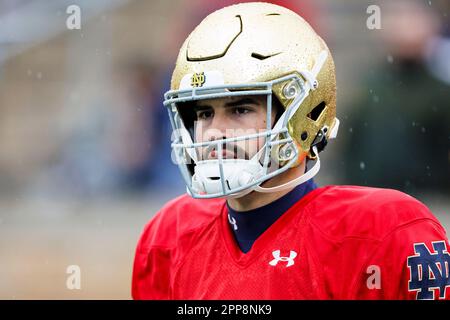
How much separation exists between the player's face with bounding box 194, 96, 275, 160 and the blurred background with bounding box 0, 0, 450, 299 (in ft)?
8.58

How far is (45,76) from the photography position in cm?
822

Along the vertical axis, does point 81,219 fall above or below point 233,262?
below

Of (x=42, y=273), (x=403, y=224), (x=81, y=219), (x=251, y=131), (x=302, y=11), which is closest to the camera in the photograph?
(x=403, y=224)

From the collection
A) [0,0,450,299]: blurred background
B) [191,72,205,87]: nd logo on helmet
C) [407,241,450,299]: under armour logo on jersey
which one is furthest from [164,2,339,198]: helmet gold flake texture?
[0,0,450,299]: blurred background

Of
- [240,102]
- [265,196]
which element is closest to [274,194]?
[265,196]

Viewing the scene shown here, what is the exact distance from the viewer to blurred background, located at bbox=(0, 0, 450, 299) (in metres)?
6.04

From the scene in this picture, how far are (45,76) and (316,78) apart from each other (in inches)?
250

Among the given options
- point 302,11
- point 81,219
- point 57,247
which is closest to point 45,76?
point 81,219

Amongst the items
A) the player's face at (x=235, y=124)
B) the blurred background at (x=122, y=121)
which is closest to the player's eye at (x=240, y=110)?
the player's face at (x=235, y=124)

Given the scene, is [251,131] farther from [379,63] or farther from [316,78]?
[379,63]

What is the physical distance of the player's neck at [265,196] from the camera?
7.22 ft

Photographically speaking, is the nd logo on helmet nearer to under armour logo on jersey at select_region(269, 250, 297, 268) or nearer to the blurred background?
under armour logo on jersey at select_region(269, 250, 297, 268)

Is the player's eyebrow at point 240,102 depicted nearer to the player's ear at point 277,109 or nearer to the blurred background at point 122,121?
the player's ear at point 277,109
